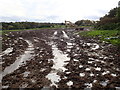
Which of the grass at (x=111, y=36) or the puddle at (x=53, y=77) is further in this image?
the grass at (x=111, y=36)

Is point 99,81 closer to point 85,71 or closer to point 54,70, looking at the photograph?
point 85,71

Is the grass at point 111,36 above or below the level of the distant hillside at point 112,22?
below

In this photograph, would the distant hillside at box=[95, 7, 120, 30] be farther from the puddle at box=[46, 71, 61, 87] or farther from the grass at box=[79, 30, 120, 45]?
the puddle at box=[46, 71, 61, 87]

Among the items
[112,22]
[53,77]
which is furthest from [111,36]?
[112,22]

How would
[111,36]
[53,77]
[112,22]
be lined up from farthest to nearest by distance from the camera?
[112,22]
[111,36]
[53,77]

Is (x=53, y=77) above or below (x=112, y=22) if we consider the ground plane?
below

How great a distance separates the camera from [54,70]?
9336mm

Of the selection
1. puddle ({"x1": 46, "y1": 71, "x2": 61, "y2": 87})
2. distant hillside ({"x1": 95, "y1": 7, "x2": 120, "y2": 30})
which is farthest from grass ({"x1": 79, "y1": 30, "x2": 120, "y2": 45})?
puddle ({"x1": 46, "y1": 71, "x2": 61, "y2": 87})

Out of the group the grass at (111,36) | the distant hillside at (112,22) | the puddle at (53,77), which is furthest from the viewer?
the distant hillside at (112,22)

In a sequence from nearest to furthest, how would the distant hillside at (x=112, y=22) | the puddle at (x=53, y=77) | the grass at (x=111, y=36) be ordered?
1. the puddle at (x=53, y=77)
2. the grass at (x=111, y=36)
3. the distant hillside at (x=112, y=22)

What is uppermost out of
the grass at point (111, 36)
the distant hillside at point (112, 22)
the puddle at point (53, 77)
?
the distant hillside at point (112, 22)

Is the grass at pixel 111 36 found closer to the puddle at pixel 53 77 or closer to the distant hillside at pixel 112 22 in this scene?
the distant hillside at pixel 112 22

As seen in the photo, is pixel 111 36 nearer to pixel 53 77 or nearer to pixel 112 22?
pixel 53 77

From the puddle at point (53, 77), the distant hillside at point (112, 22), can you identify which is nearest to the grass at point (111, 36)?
the distant hillside at point (112, 22)
